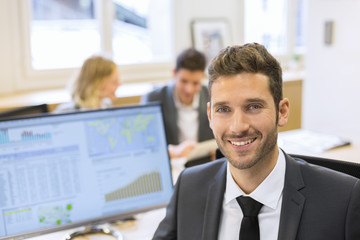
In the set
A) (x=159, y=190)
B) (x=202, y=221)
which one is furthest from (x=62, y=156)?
(x=202, y=221)

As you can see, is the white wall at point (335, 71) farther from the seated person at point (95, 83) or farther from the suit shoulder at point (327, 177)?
the suit shoulder at point (327, 177)

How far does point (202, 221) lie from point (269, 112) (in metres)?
0.40

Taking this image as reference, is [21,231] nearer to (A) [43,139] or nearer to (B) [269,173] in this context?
(A) [43,139]

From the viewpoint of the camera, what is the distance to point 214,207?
140 centimetres

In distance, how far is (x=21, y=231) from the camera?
155 cm

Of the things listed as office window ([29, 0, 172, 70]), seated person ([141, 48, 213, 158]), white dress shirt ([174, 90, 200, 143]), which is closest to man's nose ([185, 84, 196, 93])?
seated person ([141, 48, 213, 158])

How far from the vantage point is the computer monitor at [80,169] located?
155 centimetres

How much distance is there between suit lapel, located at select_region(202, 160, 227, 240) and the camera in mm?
1376

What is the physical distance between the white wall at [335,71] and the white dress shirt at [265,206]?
→ 2.63 meters

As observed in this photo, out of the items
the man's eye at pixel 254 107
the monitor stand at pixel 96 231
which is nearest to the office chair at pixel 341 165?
the man's eye at pixel 254 107

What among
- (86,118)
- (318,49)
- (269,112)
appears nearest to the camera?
(269,112)

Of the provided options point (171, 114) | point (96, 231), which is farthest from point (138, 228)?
point (171, 114)

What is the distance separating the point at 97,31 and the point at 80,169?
2915 mm

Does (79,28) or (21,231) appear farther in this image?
(79,28)
